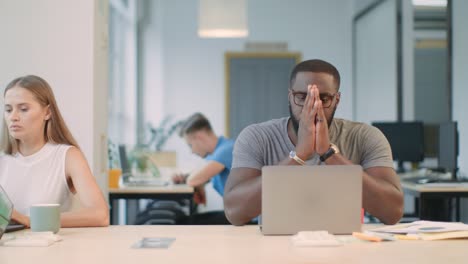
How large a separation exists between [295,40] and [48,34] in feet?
20.0

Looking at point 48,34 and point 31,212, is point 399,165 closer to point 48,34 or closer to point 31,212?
point 48,34

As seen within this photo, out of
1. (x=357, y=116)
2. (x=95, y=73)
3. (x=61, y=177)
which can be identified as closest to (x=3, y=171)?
(x=61, y=177)

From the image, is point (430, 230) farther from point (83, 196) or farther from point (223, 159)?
point (223, 159)

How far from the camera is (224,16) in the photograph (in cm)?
593

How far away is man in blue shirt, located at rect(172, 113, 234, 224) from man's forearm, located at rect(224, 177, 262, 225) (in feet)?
6.43

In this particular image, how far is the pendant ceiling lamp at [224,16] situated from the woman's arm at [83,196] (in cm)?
348

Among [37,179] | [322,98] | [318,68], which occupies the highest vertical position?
[318,68]

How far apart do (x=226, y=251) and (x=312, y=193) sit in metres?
0.30

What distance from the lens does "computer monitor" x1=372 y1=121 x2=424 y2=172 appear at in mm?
5824

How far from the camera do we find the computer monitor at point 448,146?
15.6ft

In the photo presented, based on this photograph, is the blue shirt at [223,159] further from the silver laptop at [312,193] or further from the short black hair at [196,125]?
the silver laptop at [312,193]

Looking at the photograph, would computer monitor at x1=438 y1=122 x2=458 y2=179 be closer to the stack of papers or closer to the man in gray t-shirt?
the man in gray t-shirt

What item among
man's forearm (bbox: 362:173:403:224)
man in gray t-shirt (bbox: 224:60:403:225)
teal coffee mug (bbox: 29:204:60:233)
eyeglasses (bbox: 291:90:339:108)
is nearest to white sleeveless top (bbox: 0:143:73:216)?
teal coffee mug (bbox: 29:204:60:233)

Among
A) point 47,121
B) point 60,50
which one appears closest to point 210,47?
point 60,50
